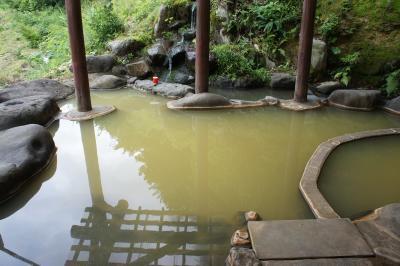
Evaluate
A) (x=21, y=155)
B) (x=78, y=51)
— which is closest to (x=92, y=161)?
(x=21, y=155)

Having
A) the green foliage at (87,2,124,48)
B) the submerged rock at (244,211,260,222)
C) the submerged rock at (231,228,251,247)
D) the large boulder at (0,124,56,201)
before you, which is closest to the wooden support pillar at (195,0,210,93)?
the large boulder at (0,124,56,201)

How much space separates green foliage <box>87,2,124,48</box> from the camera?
41.7 ft

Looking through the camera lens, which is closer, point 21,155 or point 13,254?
point 13,254

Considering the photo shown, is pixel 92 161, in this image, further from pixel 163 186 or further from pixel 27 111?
pixel 27 111

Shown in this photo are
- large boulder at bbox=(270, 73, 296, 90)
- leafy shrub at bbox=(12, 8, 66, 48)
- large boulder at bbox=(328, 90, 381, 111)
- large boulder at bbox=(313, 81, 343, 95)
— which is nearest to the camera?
large boulder at bbox=(328, 90, 381, 111)

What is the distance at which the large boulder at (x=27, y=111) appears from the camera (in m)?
5.95

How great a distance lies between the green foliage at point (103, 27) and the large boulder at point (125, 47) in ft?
4.03

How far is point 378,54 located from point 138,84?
7105 mm

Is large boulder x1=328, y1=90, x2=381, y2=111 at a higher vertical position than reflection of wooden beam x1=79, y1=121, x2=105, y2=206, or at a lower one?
higher

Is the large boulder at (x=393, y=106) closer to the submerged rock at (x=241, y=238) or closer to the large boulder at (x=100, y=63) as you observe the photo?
the submerged rock at (x=241, y=238)

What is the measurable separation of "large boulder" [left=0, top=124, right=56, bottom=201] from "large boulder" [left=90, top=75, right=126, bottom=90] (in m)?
4.79

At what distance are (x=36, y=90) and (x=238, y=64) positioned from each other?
5.97 m

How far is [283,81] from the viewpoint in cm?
976

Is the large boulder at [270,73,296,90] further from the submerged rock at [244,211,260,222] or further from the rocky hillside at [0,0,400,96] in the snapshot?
the submerged rock at [244,211,260,222]
